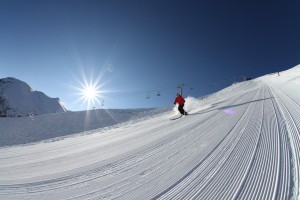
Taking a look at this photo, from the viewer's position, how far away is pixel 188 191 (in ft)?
10.3

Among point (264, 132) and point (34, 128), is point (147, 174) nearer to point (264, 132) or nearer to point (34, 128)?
point (264, 132)

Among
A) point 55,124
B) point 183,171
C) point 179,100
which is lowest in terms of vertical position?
point 55,124

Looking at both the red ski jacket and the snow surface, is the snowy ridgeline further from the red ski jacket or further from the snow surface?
the snow surface

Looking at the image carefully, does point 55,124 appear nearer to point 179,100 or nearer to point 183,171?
point 179,100

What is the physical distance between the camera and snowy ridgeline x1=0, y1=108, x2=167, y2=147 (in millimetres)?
24297

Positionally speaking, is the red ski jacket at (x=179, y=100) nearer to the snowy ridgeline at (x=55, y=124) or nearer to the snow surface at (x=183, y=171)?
the snow surface at (x=183, y=171)

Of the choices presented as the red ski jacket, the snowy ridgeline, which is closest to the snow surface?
the red ski jacket

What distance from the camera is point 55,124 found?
1136 inches

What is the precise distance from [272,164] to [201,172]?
110 cm

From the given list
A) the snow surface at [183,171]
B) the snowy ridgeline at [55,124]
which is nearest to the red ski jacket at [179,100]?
the snow surface at [183,171]

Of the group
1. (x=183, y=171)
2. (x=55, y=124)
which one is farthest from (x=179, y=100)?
(x=55, y=124)

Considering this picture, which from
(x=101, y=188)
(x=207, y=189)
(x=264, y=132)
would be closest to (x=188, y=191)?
(x=207, y=189)

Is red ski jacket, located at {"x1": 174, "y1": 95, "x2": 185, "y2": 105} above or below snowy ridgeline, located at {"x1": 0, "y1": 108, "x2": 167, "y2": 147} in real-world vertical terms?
above

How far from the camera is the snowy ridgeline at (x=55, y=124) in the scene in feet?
79.7
